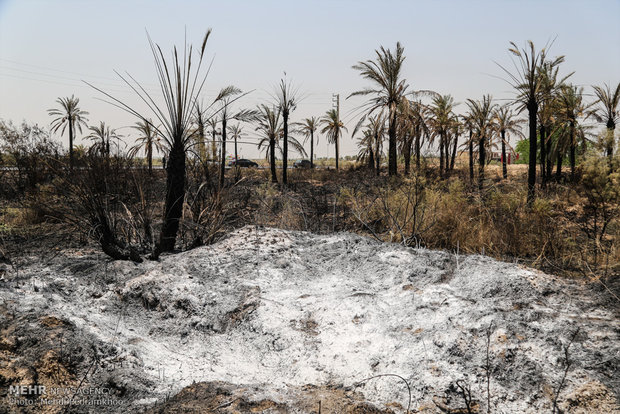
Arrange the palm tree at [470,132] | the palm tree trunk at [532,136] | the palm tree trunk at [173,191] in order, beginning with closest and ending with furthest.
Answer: the palm tree trunk at [173,191] < the palm tree trunk at [532,136] < the palm tree at [470,132]

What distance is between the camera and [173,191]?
7.07 meters

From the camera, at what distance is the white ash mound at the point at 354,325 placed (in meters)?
3.29

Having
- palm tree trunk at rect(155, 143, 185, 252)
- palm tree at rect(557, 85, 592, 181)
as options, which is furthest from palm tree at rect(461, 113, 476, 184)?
palm tree trunk at rect(155, 143, 185, 252)

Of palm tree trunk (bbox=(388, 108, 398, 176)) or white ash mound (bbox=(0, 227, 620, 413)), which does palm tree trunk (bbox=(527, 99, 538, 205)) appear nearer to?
palm tree trunk (bbox=(388, 108, 398, 176))

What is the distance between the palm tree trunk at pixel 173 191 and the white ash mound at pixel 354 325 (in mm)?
1054

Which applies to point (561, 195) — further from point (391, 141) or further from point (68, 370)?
point (68, 370)

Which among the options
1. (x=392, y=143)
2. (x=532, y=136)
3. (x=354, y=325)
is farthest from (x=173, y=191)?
(x=392, y=143)

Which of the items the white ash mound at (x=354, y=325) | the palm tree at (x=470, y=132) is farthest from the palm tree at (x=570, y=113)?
the white ash mound at (x=354, y=325)

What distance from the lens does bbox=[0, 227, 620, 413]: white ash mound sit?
329 centimetres

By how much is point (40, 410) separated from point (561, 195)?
2123 cm

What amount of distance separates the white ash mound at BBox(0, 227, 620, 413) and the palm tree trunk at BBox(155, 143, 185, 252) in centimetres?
105

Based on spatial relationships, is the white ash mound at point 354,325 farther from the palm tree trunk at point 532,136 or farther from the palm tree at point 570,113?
the palm tree at point 570,113

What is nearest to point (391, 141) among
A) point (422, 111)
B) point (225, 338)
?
point (422, 111)

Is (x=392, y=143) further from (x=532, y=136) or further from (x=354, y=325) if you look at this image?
(x=354, y=325)
